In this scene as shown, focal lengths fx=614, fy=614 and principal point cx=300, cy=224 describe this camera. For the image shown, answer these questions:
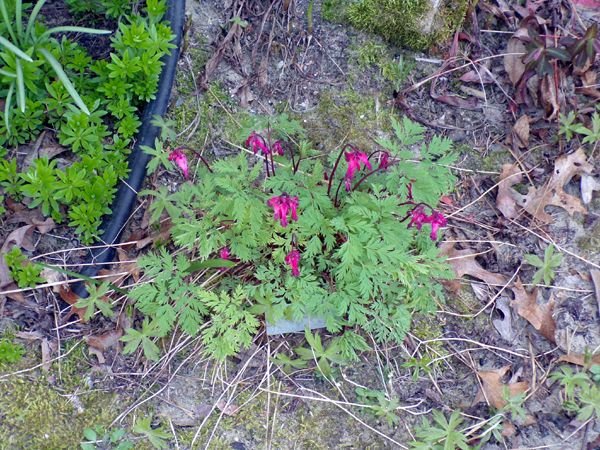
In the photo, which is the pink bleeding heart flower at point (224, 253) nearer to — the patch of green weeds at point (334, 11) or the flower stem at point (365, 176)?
the flower stem at point (365, 176)

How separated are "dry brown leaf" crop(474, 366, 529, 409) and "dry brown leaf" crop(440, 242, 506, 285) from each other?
1.51 ft

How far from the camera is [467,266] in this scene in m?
3.13

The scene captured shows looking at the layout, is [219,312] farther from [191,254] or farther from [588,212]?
[588,212]

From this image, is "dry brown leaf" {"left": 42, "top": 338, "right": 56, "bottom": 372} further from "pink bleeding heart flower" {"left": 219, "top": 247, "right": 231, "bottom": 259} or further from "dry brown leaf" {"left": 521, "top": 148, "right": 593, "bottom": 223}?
"dry brown leaf" {"left": 521, "top": 148, "right": 593, "bottom": 223}

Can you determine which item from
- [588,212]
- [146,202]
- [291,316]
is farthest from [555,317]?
[146,202]

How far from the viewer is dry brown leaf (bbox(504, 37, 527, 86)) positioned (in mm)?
3572

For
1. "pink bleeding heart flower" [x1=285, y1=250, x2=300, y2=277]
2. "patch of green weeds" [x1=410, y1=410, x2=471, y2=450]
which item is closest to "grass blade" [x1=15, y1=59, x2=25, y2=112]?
"pink bleeding heart flower" [x1=285, y1=250, x2=300, y2=277]

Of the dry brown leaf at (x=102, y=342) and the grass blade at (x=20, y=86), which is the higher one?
the grass blade at (x=20, y=86)

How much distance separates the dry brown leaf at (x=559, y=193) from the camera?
129 inches

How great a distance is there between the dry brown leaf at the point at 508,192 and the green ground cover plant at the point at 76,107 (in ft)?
6.30

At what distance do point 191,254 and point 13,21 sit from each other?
1475mm

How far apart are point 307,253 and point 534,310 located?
122cm

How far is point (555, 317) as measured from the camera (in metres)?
3.05

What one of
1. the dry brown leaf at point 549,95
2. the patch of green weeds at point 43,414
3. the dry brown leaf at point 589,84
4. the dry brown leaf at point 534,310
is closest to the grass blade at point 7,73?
the patch of green weeds at point 43,414
